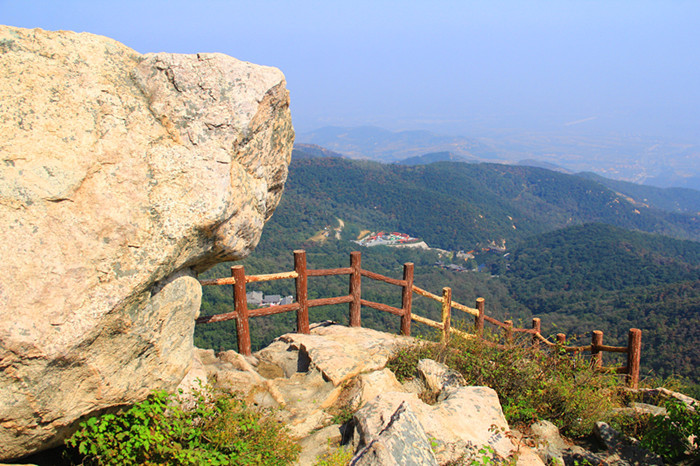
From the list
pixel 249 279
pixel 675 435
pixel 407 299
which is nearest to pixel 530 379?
pixel 675 435

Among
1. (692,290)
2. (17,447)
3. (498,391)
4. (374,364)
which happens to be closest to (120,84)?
(17,447)

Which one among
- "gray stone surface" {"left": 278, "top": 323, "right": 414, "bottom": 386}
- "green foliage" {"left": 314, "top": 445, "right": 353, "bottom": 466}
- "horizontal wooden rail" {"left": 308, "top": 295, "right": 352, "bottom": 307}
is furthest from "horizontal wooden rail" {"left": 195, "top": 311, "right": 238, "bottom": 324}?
"green foliage" {"left": 314, "top": 445, "right": 353, "bottom": 466}

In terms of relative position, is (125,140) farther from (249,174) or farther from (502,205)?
(502,205)

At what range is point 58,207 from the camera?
10.4 feet

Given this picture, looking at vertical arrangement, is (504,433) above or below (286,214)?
above

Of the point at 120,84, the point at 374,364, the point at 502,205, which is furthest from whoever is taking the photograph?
the point at 502,205

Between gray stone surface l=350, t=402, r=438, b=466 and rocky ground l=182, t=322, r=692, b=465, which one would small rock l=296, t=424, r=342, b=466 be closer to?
rocky ground l=182, t=322, r=692, b=465

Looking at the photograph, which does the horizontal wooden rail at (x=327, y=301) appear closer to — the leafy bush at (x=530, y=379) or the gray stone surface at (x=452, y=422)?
the leafy bush at (x=530, y=379)

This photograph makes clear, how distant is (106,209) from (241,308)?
3339mm

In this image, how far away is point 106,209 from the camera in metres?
3.36

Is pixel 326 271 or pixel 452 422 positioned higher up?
pixel 326 271

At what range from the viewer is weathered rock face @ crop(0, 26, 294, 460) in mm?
2988

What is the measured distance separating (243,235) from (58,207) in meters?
1.66

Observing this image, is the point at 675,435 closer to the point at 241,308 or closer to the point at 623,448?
the point at 623,448
